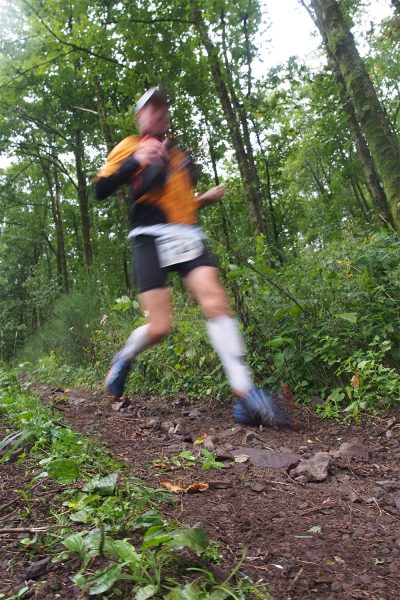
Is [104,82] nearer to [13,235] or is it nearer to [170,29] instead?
[170,29]

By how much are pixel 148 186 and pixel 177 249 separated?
0.41 meters

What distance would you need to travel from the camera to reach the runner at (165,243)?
2.50 meters

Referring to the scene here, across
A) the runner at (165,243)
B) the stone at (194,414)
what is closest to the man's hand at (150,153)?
the runner at (165,243)

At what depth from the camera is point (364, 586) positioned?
1.48 m

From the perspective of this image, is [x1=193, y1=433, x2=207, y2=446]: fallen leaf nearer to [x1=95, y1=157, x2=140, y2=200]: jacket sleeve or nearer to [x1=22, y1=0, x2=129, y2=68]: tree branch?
[x1=95, y1=157, x2=140, y2=200]: jacket sleeve

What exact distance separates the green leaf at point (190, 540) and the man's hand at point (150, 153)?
6.18ft

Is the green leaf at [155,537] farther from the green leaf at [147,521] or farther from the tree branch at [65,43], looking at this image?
the tree branch at [65,43]

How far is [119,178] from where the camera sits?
2660 mm

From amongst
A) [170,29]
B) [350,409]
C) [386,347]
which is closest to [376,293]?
[386,347]

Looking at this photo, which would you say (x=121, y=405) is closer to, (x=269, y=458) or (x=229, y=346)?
(x=269, y=458)

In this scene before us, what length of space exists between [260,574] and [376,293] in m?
3.09

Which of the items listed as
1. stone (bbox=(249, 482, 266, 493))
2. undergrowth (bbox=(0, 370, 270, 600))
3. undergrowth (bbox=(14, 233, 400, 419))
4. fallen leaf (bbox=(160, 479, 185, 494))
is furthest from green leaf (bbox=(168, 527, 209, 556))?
undergrowth (bbox=(14, 233, 400, 419))

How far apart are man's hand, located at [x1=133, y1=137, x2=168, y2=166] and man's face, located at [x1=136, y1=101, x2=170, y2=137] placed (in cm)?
16

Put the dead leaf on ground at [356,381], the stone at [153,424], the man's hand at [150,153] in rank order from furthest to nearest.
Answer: the stone at [153,424] < the dead leaf on ground at [356,381] < the man's hand at [150,153]
